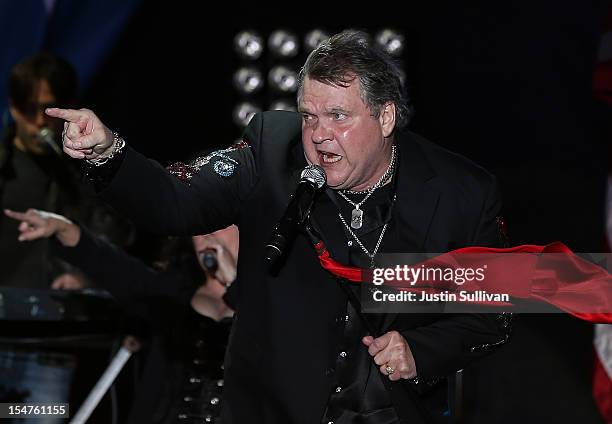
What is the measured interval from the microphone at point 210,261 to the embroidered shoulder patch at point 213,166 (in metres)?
0.91

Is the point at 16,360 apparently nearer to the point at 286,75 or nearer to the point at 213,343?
the point at 213,343

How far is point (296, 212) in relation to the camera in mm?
2639

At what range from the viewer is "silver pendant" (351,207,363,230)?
3107mm

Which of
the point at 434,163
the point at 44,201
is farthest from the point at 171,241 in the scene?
the point at 434,163

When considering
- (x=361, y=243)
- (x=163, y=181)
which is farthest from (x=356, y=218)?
(x=163, y=181)

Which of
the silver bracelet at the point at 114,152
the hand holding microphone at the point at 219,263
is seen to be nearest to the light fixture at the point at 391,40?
the hand holding microphone at the point at 219,263

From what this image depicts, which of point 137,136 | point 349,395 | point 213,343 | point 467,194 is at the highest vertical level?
point 137,136

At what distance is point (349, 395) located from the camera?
2969 millimetres

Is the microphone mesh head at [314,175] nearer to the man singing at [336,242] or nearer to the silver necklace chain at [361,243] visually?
the man singing at [336,242]

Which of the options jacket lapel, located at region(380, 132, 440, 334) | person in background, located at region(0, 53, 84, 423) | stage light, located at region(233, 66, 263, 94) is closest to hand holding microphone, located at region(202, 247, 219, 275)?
jacket lapel, located at region(380, 132, 440, 334)

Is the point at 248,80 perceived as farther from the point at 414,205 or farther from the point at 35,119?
the point at 414,205

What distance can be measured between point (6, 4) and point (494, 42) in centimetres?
273

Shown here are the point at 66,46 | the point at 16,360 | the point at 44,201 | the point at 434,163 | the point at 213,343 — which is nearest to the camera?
the point at 434,163

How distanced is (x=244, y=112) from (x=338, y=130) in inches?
138
